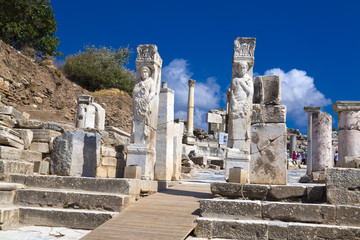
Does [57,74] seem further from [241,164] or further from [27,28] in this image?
[241,164]

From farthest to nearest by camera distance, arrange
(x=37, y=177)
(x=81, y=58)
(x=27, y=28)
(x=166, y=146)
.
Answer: (x=81, y=58)
(x=27, y=28)
(x=166, y=146)
(x=37, y=177)

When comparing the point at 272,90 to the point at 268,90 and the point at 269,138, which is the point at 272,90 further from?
the point at 269,138

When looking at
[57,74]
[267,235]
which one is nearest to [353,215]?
[267,235]

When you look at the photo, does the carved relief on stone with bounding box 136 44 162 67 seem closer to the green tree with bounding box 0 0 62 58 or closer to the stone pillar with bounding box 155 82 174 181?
the stone pillar with bounding box 155 82 174 181

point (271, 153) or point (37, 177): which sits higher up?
point (271, 153)

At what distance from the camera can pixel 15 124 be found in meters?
10.2

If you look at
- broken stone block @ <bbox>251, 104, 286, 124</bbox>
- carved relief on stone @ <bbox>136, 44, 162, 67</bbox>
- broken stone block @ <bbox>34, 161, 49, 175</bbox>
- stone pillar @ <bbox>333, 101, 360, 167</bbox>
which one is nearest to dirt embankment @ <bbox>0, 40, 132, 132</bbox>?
broken stone block @ <bbox>34, 161, 49, 175</bbox>

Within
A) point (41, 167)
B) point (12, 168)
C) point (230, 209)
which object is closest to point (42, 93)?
point (41, 167)

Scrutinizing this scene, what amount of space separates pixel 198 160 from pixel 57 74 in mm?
13101

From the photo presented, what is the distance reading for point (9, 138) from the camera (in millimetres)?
8227

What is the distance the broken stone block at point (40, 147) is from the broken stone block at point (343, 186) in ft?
23.3

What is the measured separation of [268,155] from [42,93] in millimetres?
21287

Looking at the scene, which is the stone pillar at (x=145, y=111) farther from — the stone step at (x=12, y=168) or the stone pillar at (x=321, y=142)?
the stone pillar at (x=321, y=142)

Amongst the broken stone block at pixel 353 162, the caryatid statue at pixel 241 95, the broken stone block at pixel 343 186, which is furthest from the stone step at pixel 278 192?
the caryatid statue at pixel 241 95
